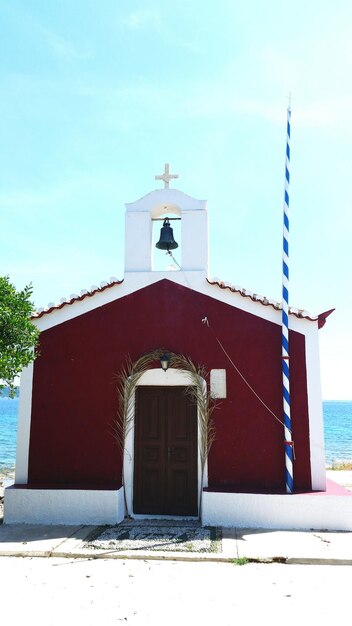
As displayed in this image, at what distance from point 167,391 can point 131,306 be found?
70.1 inches

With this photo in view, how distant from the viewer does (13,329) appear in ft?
23.1

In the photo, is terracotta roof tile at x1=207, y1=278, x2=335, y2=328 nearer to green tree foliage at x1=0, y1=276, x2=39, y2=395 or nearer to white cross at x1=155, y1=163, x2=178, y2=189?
white cross at x1=155, y1=163, x2=178, y2=189

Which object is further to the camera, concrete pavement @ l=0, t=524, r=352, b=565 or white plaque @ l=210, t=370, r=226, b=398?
white plaque @ l=210, t=370, r=226, b=398

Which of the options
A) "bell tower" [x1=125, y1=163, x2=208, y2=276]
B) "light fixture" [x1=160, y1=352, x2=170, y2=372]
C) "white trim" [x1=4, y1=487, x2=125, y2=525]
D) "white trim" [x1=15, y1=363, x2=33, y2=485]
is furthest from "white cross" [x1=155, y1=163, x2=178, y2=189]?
"white trim" [x1=4, y1=487, x2=125, y2=525]

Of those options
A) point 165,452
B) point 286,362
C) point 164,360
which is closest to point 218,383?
point 164,360

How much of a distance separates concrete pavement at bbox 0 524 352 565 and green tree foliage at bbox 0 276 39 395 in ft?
7.67

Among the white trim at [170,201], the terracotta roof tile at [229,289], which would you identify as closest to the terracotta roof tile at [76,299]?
the terracotta roof tile at [229,289]

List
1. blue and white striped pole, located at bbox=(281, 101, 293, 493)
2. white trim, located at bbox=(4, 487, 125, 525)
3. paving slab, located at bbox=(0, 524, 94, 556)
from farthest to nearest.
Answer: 1. blue and white striped pole, located at bbox=(281, 101, 293, 493)
2. white trim, located at bbox=(4, 487, 125, 525)
3. paving slab, located at bbox=(0, 524, 94, 556)

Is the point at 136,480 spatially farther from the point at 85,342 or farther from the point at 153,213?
the point at 153,213

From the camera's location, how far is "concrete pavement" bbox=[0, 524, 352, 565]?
6477 mm

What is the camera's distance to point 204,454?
8531mm

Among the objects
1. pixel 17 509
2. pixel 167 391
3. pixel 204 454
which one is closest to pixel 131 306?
pixel 167 391

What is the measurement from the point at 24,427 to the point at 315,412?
5.41 m

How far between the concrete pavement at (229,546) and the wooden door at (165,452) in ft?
3.78
